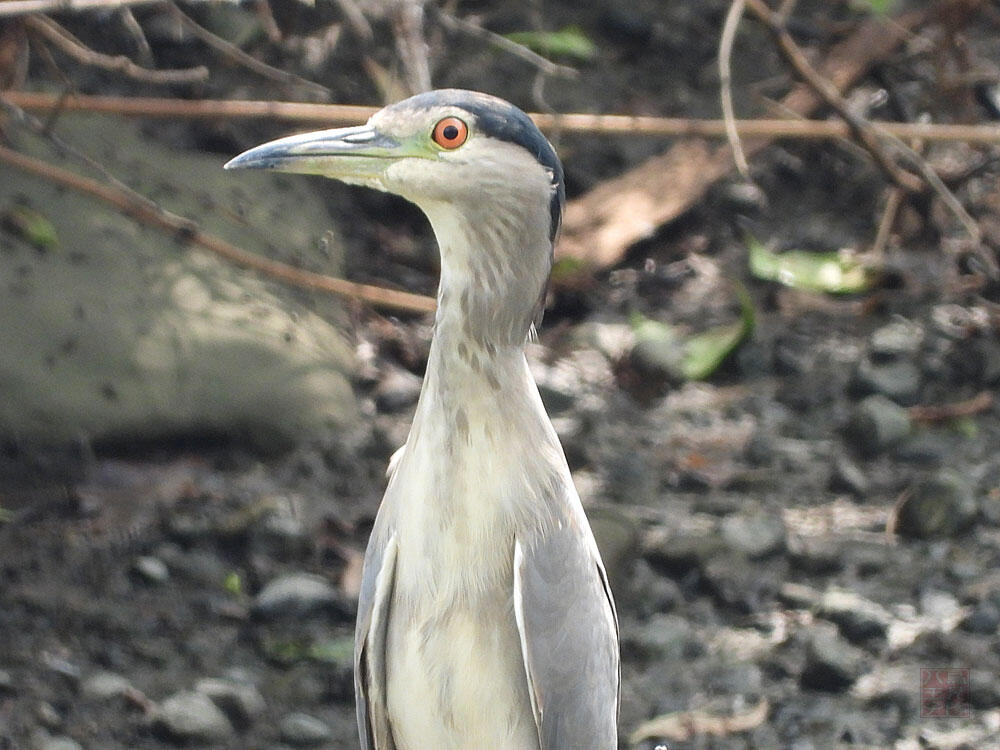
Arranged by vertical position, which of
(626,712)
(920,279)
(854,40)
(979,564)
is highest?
(854,40)

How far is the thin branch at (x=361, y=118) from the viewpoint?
4727 mm

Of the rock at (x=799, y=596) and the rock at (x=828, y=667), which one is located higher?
the rock at (x=799, y=596)

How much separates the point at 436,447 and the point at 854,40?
4441 mm

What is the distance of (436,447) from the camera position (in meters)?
2.91

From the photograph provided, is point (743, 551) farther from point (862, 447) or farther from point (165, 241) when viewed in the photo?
point (165, 241)

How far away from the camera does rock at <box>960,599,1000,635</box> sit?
Result: 4469 millimetres

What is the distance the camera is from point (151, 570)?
4.48 m

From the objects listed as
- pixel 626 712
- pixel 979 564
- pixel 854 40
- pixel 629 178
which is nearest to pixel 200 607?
pixel 626 712

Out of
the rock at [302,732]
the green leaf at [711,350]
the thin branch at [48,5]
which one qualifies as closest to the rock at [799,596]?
the green leaf at [711,350]

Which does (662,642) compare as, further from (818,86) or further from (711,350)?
(818,86)

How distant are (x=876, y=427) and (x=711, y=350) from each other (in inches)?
28.4

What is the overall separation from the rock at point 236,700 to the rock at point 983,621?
2024mm

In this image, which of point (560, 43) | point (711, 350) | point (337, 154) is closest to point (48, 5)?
point (337, 154)

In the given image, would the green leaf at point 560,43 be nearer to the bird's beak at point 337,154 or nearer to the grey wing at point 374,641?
the bird's beak at point 337,154
